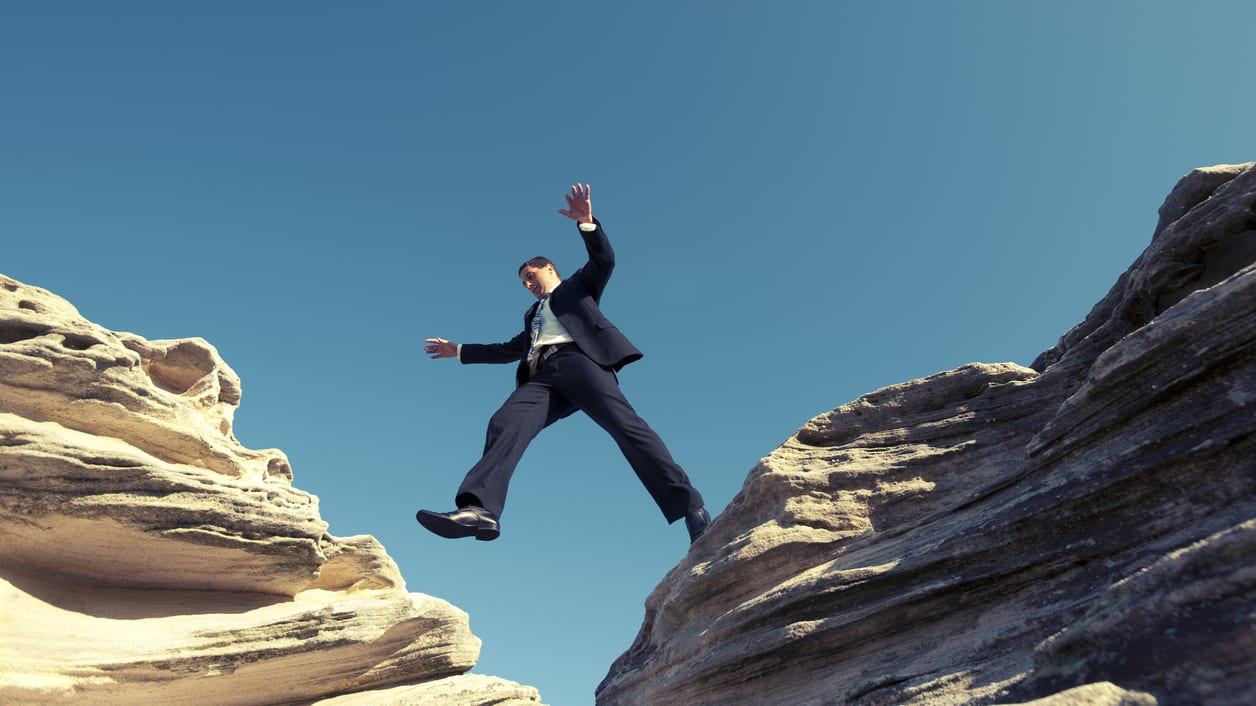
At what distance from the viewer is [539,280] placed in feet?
40.1

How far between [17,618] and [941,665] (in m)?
10.9

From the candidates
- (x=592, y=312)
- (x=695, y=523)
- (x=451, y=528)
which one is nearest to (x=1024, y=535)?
(x=695, y=523)

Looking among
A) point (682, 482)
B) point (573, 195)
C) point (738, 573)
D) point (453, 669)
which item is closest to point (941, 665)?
point (738, 573)

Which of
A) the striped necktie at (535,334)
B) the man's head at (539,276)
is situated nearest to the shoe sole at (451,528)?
the striped necktie at (535,334)

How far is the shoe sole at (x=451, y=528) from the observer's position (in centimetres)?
892

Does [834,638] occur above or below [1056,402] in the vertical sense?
below

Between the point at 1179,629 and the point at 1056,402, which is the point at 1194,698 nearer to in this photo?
the point at 1179,629

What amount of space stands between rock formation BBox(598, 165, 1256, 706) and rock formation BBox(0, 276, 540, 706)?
3545mm

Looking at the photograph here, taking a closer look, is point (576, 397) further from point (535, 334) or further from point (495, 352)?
point (495, 352)

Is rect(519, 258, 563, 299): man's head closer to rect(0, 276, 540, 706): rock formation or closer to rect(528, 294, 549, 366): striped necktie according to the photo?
rect(528, 294, 549, 366): striped necktie

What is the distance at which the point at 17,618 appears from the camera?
10.1 meters

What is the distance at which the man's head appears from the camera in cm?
1222

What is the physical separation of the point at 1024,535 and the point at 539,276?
25.8 ft

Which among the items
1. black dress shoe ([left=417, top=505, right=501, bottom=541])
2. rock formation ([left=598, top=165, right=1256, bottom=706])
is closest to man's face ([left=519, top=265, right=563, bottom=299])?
black dress shoe ([left=417, top=505, right=501, bottom=541])
